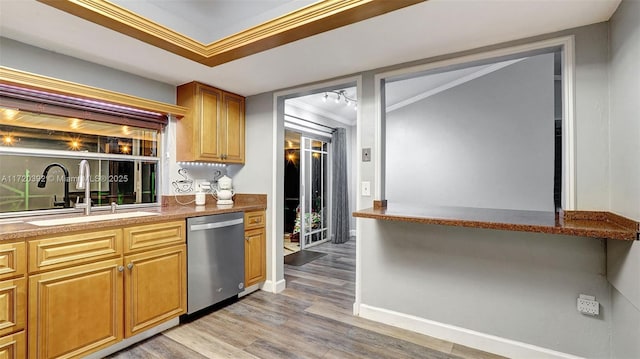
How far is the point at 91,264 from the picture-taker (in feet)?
6.23

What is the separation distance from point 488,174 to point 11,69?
5089 mm

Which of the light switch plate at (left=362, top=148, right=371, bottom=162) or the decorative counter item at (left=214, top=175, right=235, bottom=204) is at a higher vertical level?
the light switch plate at (left=362, top=148, right=371, bottom=162)

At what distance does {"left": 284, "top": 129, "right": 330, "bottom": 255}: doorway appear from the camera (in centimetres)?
499

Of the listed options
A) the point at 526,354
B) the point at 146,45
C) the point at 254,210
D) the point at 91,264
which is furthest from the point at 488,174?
the point at 91,264

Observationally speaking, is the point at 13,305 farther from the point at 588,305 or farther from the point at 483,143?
the point at 483,143

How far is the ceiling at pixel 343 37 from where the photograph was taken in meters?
1.67

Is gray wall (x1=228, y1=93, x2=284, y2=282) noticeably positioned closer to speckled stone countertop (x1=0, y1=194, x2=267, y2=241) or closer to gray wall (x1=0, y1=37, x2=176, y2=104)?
speckled stone countertop (x1=0, y1=194, x2=267, y2=241)

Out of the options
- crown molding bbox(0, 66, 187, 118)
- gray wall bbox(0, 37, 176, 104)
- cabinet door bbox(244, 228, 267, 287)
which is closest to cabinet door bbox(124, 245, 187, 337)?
cabinet door bbox(244, 228, 267, 287)

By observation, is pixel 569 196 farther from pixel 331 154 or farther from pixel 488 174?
pixel 331 154

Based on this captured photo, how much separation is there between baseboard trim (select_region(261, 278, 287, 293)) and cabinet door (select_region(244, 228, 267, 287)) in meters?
0.08

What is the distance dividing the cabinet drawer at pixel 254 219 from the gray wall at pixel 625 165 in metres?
Result: 2.75

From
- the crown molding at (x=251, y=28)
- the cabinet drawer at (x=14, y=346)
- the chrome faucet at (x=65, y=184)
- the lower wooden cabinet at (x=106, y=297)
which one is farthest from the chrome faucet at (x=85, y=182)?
the crown molding at (x=251, y=28)

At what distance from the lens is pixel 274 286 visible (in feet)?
10.4

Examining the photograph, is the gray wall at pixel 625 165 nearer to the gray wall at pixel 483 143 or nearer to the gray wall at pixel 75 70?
the gray wall at pixel 483 143
